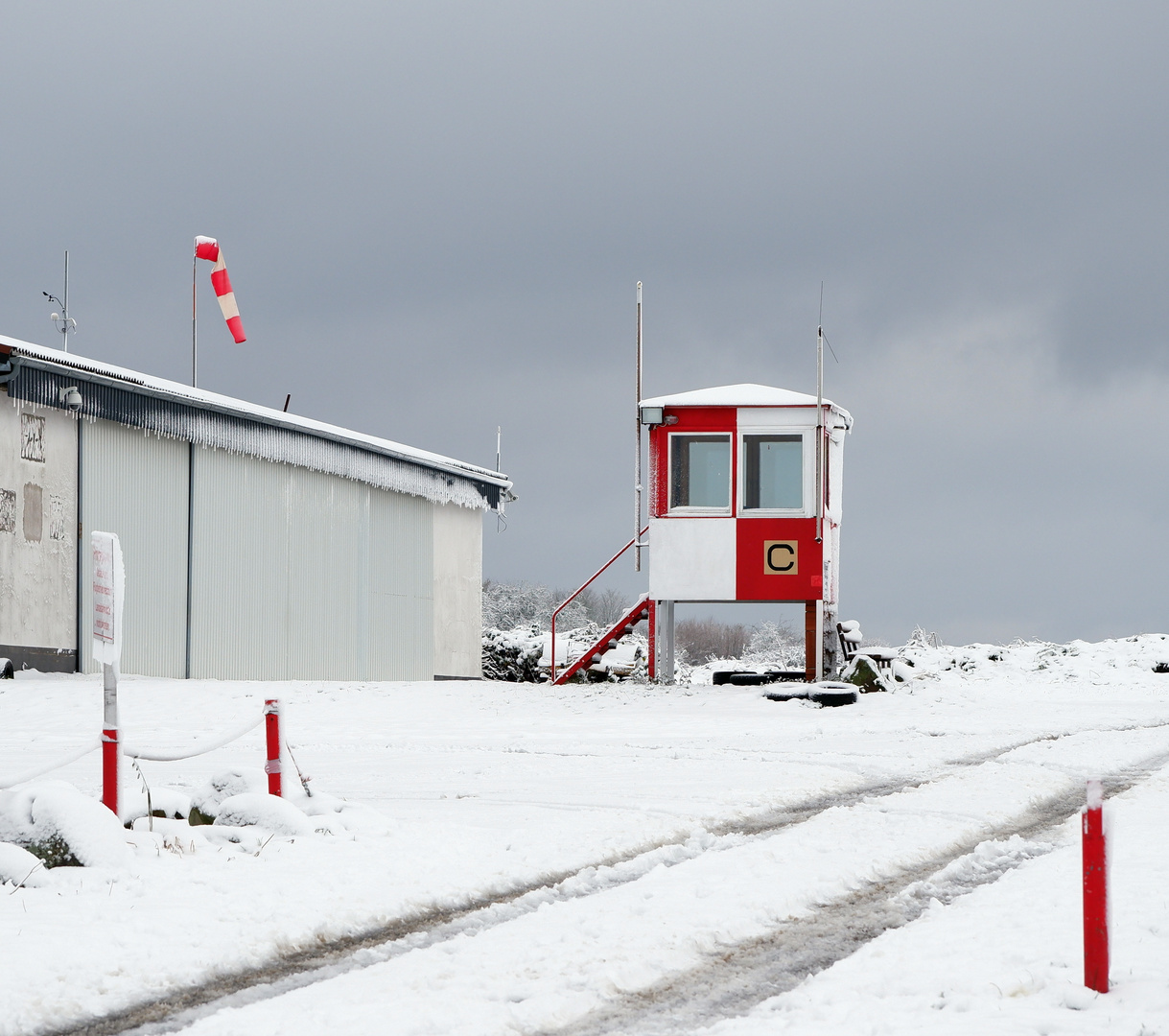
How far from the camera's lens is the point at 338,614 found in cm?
2695

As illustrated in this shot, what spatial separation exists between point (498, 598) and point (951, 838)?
59.4 metres

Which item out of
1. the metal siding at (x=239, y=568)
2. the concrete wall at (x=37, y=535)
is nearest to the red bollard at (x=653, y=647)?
the metal siding at (x=239, y=568)

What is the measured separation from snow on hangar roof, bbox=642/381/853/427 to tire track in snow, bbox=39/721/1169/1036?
47.6 ft

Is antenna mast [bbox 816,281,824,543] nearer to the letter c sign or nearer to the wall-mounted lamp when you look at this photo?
the letter c sign

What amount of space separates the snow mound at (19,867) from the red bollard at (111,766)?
1.00 metres

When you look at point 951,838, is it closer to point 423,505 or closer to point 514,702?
point 514,702

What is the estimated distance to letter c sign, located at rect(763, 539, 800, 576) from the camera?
2422 centimetres

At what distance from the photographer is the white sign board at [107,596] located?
830 centimetres

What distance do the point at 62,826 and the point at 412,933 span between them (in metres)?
2.44

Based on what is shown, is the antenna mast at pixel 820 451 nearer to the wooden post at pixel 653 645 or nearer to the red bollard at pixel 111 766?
the wooden post at pixel 653 645

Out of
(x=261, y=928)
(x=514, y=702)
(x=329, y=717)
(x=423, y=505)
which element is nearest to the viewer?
(x=261, y=928)

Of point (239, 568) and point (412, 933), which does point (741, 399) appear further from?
point (412, 933)

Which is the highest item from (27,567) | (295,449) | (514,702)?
(295,449)

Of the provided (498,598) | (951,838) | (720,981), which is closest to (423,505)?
(951,838)
